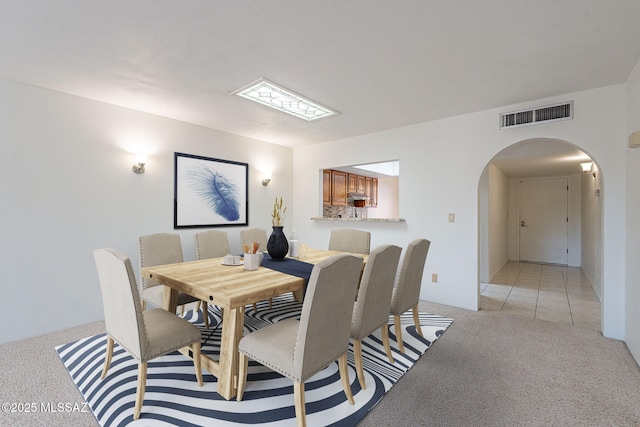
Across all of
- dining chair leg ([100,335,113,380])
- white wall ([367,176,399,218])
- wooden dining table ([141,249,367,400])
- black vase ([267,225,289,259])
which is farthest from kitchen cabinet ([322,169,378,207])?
dining chair leg ([100,335,113,380])

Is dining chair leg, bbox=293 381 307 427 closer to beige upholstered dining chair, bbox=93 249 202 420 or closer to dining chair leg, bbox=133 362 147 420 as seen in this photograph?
beige upholstered dining chair, bbox=93 249 202 420

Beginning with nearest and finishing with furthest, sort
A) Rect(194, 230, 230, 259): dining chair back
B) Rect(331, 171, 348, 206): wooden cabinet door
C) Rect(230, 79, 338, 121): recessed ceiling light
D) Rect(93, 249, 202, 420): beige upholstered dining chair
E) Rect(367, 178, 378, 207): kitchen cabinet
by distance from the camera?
Rect(93, 249, 202, 420): beige upholstered dining chair < Rect(230, 79, 338, 121): recessed ceiling light < Rect(194, 230, 230, 259): dining chair back < Rect(331, 171, 348, 206): wooden cabinet door < Rect(367, 178, 378, 207): kitchen cabinet

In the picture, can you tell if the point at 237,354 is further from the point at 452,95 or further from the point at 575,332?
the point at 575,332

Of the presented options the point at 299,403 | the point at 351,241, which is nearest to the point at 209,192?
the point at 351,241

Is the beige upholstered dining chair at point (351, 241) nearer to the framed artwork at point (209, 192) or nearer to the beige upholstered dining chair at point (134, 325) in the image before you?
the framed artwork at point (209, 192)

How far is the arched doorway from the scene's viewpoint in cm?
375

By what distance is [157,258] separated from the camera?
9.61 ft

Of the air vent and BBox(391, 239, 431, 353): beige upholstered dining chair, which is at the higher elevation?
the air vent

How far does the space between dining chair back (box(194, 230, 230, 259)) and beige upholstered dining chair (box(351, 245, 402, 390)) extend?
6.73 feet

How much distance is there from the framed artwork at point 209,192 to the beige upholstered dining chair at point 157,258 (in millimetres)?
788

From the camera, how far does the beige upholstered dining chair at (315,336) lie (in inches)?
59.5

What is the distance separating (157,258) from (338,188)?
3885 millimetres

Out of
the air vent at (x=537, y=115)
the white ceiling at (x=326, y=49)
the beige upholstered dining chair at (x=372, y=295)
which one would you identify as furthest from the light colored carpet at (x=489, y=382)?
the white ceiling at (x=326, y=49)

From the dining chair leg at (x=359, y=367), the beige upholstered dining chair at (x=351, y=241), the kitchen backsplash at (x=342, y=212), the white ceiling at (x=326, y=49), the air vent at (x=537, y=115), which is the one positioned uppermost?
the white ceiling at (x=326, y=49)
